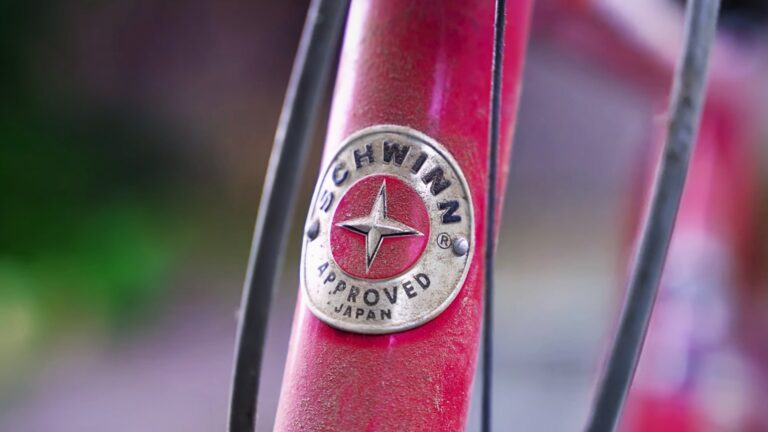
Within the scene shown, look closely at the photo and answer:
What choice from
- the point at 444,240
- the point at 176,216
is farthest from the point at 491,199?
the point at 176,216

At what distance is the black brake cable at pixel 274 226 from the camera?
0.42 metres

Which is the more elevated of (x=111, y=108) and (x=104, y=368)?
(x=111, y=108)

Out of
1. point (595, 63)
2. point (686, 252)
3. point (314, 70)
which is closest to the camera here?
point (314, 70)

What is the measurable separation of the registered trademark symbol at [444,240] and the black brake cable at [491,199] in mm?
22

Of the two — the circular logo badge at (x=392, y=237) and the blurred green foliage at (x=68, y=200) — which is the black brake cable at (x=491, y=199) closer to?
the circular logo badge at (x=392, y=237)

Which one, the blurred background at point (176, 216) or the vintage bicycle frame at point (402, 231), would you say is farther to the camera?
the blurred background at point (176, 216)

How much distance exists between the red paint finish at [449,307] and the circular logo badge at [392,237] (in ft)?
0.04

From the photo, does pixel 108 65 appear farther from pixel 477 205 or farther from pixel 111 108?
pixel 477 205

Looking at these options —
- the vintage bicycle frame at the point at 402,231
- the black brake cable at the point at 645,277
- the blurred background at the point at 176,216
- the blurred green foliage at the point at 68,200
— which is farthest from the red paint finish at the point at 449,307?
the blurred green foliage at the point at 68,200

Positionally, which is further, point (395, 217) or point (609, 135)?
point (609, 135)

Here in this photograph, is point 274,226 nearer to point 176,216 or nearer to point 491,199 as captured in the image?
point 491,199

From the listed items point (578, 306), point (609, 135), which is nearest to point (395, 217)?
point (609, 135)

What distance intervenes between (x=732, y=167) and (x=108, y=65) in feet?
9.94

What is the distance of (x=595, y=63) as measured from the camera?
113 centimetres
